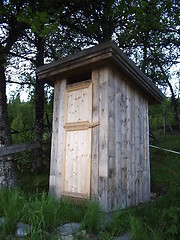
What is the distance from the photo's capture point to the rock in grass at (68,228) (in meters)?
2.47

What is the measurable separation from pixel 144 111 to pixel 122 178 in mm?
2243

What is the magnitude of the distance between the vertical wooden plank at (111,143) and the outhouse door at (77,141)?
402mm

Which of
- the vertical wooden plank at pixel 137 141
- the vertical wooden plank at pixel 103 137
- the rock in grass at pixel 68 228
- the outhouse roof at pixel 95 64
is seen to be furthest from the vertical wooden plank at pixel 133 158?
the rock in grass at pixel 68 228

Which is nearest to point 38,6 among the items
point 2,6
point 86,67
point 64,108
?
point 2,6

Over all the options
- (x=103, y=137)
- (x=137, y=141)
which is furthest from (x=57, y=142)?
(x=137, y=141)

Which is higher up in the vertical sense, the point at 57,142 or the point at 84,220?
the point at 57,142

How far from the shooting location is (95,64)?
444 cm

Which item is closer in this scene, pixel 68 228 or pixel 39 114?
pixel 68 228

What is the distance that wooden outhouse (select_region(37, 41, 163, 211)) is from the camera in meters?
4.06

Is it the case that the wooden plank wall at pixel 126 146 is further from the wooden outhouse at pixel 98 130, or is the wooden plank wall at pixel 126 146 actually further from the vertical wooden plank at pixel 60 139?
the vertical wooden plank at pixel 60 139

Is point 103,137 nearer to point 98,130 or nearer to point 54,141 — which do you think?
point 98,130

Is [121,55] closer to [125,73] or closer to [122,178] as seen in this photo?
[125,73]

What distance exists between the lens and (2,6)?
5.49 metres

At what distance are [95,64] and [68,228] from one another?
122 inches
